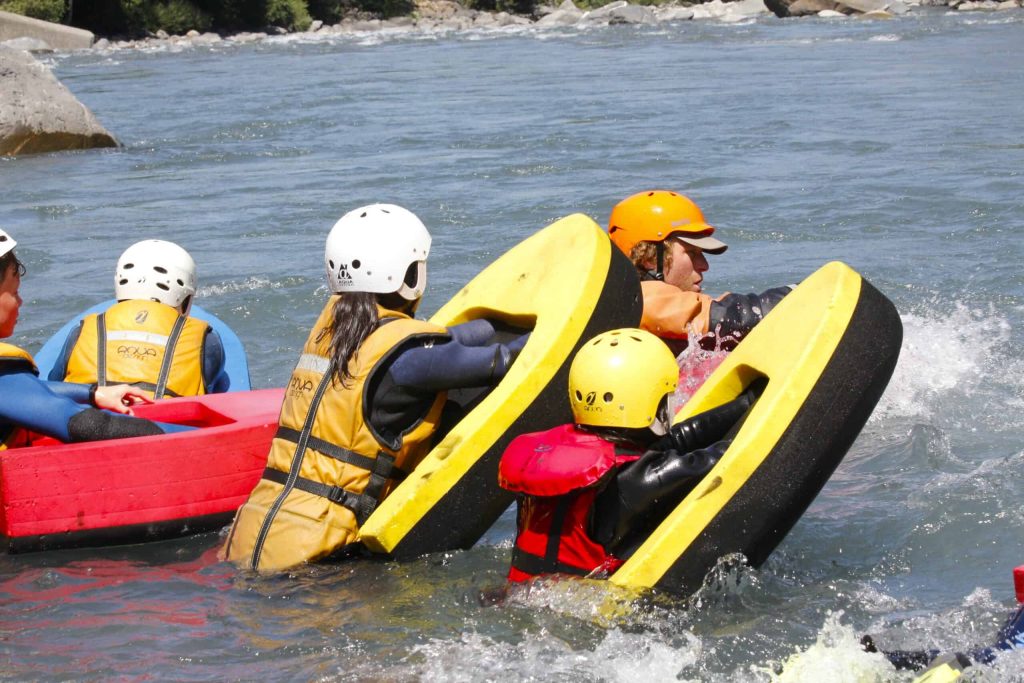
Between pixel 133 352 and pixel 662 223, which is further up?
pixel 662 223

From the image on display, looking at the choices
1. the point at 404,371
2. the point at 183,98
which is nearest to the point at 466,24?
the point at 183,98

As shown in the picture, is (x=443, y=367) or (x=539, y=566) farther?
(x=443, y=367)

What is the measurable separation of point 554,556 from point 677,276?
72.1 inches

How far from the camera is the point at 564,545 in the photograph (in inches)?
155

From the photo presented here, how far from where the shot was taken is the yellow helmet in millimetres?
3734

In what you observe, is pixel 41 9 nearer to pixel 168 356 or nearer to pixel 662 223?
pixel 168 356

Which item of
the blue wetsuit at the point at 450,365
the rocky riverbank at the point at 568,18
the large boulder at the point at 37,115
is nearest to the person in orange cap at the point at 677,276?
the blue wetsuit at the point at 450,365

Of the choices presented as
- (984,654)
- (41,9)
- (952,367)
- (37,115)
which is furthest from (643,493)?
(41,9)

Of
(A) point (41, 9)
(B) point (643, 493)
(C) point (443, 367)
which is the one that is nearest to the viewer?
(B) point (643, 493)

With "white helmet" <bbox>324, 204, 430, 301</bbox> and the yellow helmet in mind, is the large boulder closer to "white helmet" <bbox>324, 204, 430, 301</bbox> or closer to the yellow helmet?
"white helmet" <bbox>324, 204, 430, 301</bbox>

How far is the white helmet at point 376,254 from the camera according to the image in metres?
4.36

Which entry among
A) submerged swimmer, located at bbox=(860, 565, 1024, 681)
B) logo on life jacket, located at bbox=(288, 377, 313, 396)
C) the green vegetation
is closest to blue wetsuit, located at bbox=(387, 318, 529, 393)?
logo on life jacket, located at bbox=(288, 377, 313, 396)

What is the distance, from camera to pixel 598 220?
35.4 ft

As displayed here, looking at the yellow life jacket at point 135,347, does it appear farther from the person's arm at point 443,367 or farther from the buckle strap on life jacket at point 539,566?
the buckle strap on life jacket at point 539,566
